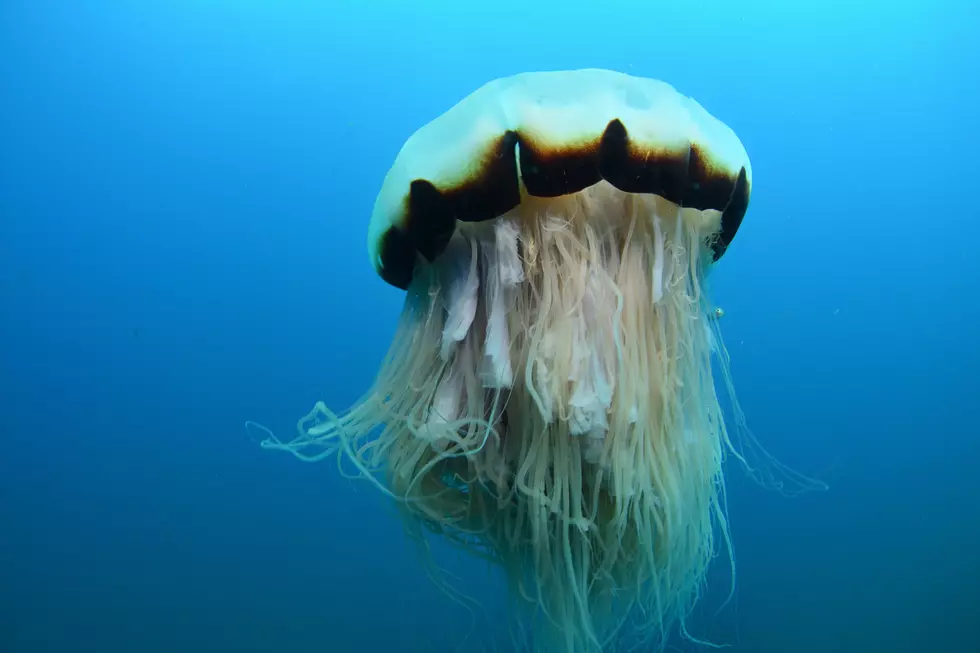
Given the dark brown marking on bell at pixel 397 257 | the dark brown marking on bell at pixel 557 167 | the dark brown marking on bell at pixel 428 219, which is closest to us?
the dark brown marking on bell at pixel 557 167

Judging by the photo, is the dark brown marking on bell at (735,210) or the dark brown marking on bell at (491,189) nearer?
the dark brown marking on bell at (491,189)

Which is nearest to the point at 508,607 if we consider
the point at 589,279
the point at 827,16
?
the point at 589,279

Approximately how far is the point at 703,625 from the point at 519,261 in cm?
292

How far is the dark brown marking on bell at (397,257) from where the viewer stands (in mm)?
1475

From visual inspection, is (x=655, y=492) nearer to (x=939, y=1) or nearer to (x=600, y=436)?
(x=600, y=436)

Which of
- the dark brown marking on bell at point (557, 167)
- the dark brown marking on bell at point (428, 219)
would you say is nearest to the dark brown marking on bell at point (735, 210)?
the dark brown marking on bell at point (557, 167)

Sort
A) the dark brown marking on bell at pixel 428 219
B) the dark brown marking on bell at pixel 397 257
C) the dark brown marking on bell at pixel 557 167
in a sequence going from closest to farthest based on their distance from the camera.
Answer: the dark brown marking on bell at pixel 557 167
the dark brown marking on bell at pixel 428 219
the dark brown marking on bell at pixel 397 257

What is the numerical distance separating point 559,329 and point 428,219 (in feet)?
1.20

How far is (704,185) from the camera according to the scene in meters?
1.38

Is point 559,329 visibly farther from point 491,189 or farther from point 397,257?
point 397,257

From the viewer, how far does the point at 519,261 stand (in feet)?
4.54

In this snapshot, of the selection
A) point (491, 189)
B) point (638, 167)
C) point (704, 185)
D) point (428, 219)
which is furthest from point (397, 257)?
point (704, 185)

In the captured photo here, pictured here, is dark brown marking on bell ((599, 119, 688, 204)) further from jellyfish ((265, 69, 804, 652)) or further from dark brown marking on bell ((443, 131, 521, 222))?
dark brown marking on bell ((443, 131, 521, 222))

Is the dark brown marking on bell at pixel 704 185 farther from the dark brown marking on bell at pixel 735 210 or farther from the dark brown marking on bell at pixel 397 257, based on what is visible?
the dark brown marking on bell at pixel 397 257
